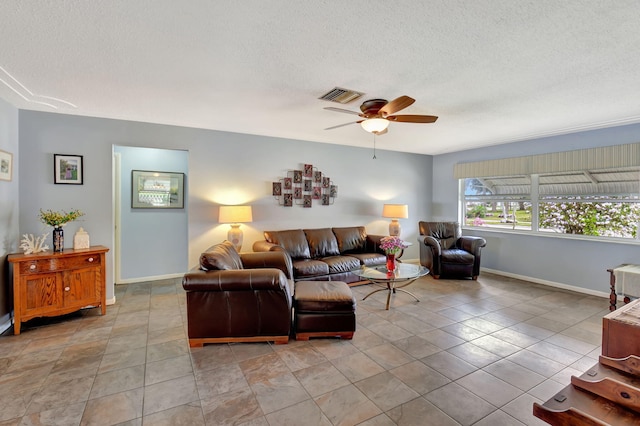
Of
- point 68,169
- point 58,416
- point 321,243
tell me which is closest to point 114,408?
point 58,416

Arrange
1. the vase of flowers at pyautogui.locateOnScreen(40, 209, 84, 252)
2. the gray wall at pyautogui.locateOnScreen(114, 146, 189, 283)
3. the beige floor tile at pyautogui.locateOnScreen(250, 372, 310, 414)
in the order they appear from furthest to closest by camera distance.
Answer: the gray wall at pyautogui.locateOnScreen(114, 146, 189, 283), the vase of flowers at pyautogui.locateOnScreen(40, 209, 84, 252), the beige floor tile at pyautogui.locateOnScreen(250, 372, 310, 414)

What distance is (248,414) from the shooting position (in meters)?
1.89

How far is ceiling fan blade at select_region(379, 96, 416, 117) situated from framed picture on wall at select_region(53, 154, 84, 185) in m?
3.72

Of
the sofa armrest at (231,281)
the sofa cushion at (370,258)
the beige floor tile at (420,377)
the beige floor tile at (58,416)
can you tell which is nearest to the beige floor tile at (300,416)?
the beige floor tile at (420,377)

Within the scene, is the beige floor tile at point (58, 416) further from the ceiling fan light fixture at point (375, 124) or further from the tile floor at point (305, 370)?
the ceiling fan light fixture at point (375, 124)

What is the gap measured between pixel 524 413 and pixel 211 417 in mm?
1959

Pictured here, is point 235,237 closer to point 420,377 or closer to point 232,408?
point 232,408

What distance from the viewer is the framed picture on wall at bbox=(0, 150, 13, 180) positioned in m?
3.10

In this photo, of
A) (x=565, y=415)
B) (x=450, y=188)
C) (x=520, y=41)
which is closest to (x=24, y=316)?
(x=565, y=415)

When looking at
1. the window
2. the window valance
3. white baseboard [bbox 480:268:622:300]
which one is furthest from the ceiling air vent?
white baseboard [bbox 480:268:622:300]

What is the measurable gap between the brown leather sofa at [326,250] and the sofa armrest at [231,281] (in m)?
1.53

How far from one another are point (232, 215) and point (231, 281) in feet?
6.21

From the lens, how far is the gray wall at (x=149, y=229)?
192 inches

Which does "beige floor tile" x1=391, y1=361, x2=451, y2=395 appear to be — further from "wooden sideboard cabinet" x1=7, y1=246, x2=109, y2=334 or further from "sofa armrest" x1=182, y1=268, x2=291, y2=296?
"wooden sideboard cabinet" x1=7, y1=246, x2=109, y2=334
